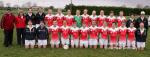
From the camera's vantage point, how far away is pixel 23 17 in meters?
16.3

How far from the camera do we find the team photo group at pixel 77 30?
52.6 ft

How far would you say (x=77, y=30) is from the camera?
632 inches

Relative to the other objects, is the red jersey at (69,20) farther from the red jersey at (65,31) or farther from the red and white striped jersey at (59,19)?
the red jersey at (65,31)

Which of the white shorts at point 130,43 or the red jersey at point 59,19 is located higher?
the red jersey at point 59,19

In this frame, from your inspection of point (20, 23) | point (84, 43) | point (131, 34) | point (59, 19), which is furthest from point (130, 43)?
point (20, 23)

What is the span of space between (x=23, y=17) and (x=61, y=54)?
2.64 meters

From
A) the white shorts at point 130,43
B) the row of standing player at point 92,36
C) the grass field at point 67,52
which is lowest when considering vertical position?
the grass field at point 67,52

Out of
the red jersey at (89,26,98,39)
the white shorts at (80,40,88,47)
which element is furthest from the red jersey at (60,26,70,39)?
the red jersey at (89,26,98,39)

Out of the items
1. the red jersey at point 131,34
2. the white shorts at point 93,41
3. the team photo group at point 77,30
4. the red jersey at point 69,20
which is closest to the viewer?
the red jersey at point 131,34

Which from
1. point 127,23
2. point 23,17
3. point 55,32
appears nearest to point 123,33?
point 127,23

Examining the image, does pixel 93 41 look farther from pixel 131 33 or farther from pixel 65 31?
pixel 131 33

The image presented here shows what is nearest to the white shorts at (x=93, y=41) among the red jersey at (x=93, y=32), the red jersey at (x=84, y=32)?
the red jersey at (x=93, y=32)

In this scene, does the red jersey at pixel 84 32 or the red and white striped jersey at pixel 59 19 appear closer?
the red jersey at pixel 84 32

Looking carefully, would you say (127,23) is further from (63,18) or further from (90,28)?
(63,18)
